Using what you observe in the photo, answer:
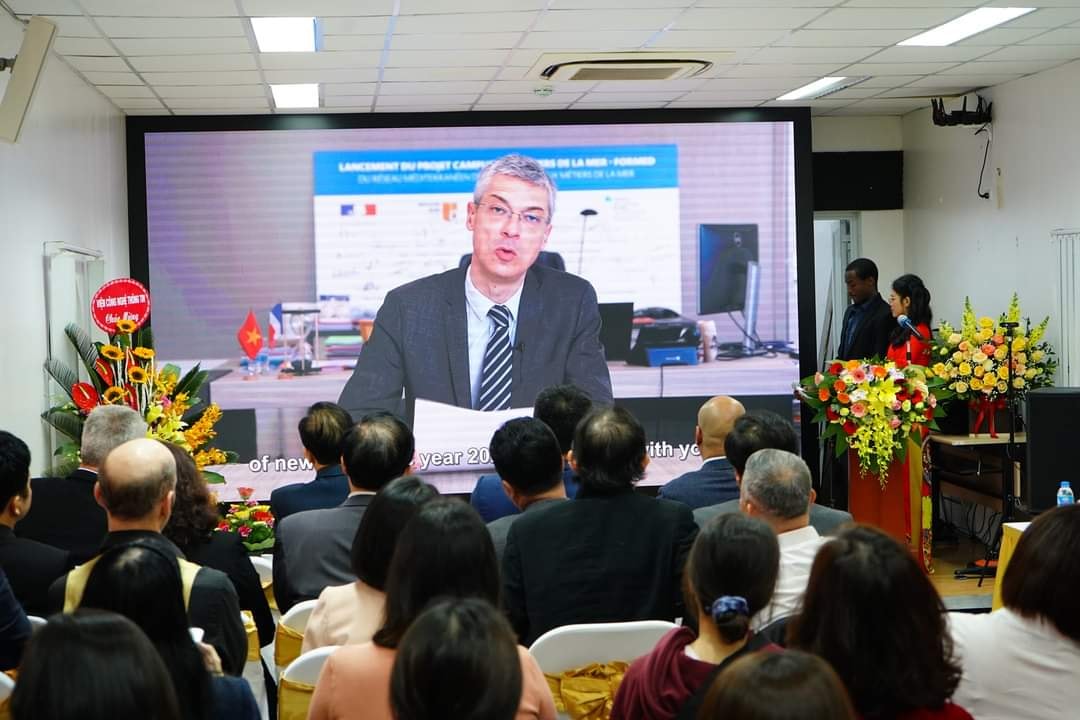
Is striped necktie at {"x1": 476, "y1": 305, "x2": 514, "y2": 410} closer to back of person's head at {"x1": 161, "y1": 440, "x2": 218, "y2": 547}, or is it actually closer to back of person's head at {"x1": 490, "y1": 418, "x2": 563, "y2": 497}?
back of person's head at {"x1": 490, "y1": 418, "x2": 563, "y2": 497}

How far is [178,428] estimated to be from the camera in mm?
6176

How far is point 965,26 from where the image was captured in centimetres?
665

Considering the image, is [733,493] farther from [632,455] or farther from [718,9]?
[718,9]

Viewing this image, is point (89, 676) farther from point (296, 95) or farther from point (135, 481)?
point (296, 95)

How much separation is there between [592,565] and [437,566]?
1040 millimetres

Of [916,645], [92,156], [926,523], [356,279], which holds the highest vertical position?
[92,156]

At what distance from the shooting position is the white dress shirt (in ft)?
29.2

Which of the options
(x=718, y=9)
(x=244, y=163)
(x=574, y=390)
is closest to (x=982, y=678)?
(x=574, y=390)

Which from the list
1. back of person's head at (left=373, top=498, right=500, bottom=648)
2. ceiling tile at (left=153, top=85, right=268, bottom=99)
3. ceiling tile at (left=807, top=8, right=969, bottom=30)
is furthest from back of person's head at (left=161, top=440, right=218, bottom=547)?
ceiling tile at (left=153, top=85, right=268, bottom=99)

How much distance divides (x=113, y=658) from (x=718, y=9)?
5174 millimetres

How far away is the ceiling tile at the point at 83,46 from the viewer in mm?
6242

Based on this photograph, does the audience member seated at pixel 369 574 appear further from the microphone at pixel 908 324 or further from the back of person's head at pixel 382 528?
the microphone at pixel 908 324

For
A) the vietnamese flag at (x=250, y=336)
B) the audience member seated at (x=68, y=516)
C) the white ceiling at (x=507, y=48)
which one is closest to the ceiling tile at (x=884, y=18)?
the white ceiling at (x=507, y=48)

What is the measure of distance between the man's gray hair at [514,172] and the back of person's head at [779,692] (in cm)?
772
